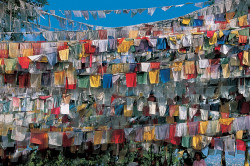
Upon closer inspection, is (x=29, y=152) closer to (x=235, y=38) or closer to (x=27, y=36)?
(x=27, y=36)

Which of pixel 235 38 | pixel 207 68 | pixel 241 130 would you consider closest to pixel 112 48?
pixel 207 68

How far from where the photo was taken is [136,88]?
437 inches

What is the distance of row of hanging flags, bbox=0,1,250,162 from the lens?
10570 mm

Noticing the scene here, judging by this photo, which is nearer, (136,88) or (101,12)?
(136,88)

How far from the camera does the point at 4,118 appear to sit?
11453mm

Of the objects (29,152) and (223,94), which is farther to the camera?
(29,152)

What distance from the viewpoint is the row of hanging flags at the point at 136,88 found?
10570mm

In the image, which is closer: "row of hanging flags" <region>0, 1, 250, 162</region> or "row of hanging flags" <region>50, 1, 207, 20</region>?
"row of hanging flags" <region>0, 1, 250, 162</region>

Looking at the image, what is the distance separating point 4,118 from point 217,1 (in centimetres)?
912

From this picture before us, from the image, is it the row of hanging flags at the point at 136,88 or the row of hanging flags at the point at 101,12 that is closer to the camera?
the row of hanging flags at the point at 136,88

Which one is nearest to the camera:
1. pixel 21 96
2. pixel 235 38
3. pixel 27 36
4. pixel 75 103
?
pixel 235 38

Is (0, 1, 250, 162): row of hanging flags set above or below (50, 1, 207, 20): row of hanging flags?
below

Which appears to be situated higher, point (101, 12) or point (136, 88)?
point (101, 12)

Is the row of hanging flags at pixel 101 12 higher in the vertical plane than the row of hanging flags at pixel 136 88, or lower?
higher
